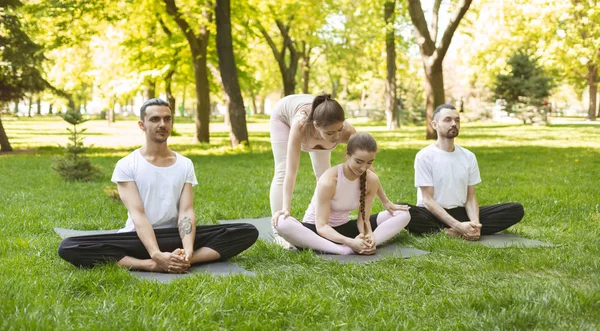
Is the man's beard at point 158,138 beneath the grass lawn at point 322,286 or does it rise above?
above

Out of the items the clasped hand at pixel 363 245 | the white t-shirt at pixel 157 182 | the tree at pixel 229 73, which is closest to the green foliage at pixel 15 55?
the tree at pixel 229 73

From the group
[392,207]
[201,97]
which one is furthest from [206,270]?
[201,97]

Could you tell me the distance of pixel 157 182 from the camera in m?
5.05

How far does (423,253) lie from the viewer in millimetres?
5422

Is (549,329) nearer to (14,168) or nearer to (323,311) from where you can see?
(323,311)

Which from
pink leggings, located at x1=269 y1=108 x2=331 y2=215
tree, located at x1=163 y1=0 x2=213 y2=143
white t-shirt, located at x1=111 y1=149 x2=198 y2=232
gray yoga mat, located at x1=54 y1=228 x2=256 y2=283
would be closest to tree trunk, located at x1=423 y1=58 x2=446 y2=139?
tree, located at x1=163 y1=0 x2=213 y2=143

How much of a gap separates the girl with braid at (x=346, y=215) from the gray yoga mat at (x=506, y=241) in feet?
2.62

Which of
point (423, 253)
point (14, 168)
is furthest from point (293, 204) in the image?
point (14, 168)

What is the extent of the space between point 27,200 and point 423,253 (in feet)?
19.1

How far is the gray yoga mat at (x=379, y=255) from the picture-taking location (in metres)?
5.24

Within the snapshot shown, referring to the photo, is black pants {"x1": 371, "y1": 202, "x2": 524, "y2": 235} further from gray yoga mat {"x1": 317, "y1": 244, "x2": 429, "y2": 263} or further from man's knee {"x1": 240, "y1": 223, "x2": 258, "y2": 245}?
man's knee {"x1": 240, "y1": 223, "x2": 258, "y2": 245}

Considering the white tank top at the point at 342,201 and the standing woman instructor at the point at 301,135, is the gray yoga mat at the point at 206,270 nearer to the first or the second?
the standing woman instructor at the point at 301,135

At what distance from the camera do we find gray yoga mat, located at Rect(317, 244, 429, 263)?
5.24 metres

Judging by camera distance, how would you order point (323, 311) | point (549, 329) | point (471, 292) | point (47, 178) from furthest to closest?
point (47, 178) < point (471, 292) < point (323, 311) < point (549, 329)
